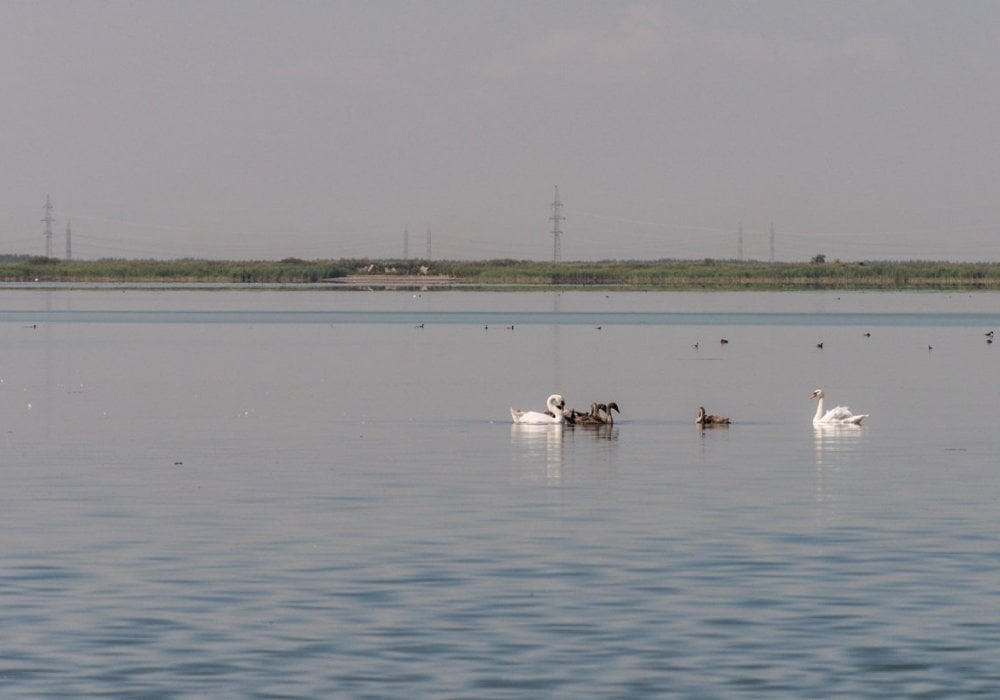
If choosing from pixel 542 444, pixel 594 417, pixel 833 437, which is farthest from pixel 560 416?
pixel 833 437

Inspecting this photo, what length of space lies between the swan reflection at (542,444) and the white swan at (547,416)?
0.33ft

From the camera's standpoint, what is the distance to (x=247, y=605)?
712 inches

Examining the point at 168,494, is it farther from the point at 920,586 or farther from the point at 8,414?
the point at 8,414

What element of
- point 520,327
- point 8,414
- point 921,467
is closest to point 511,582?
point 921,467

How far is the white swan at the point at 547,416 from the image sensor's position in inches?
1490

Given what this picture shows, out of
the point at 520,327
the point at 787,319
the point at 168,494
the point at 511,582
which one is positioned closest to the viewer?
the point at 511,582

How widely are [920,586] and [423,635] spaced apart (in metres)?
5.37

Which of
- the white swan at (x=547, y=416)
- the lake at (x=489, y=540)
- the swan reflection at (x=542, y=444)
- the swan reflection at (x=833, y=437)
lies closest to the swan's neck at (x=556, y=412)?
the white swan at (x=547, y=416)

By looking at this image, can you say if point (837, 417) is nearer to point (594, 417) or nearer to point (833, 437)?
point (833, 437)

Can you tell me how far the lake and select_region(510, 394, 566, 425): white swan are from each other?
40 centimetres

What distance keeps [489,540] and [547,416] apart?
1604 centimetres

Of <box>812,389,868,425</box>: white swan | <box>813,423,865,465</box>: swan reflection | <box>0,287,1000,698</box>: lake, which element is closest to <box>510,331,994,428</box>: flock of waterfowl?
<box>812,389,868,425</box>: white swan

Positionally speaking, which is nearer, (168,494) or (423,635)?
(423,635)

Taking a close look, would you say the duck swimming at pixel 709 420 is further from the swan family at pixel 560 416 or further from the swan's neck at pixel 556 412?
the swan's neck at pixel 556 412
